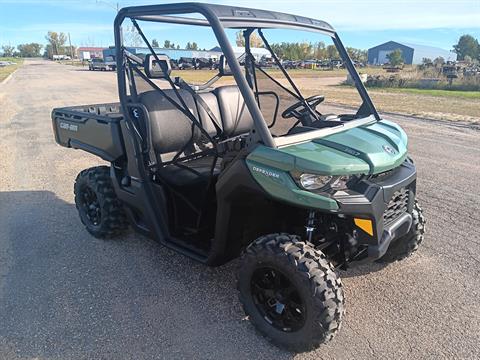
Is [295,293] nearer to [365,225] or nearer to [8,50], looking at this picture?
[365,225]

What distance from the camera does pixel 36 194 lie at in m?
5.37

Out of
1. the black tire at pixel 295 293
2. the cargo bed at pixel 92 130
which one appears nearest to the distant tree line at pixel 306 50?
the cargo bed at pixel 92 130

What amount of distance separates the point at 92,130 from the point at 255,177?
2162 mm

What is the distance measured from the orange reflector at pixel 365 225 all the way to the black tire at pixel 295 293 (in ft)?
0.92

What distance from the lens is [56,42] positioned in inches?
5089

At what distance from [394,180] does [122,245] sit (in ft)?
8.35

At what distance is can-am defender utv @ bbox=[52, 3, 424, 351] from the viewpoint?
2.40 meters

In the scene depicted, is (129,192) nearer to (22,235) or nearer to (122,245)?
(122,245)

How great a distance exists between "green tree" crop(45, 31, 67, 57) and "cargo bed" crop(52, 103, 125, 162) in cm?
14075

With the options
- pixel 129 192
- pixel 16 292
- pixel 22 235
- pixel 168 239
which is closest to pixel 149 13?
pixel 129 192

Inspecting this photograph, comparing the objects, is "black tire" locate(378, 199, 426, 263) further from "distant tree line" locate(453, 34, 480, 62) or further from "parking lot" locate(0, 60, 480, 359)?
"distant tree line" locate(453, 34, 480, 62)

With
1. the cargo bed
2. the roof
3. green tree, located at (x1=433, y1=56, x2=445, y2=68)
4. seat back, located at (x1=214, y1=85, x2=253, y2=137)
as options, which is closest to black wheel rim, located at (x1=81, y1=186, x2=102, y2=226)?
the cargo bed

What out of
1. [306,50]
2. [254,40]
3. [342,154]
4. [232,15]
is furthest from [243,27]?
[306,50]

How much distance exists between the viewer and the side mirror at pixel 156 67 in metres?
3.31
